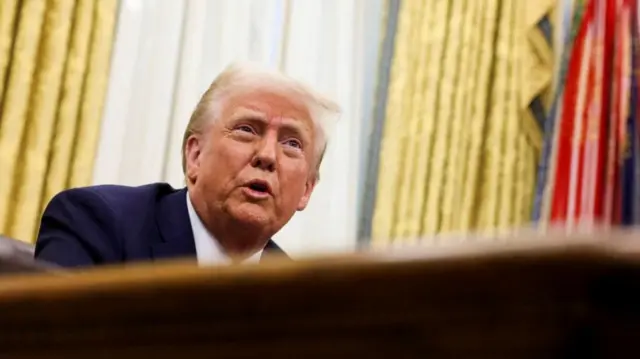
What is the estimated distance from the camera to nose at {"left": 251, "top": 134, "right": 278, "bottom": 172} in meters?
2.16

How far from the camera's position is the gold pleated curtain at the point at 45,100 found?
2.84 m

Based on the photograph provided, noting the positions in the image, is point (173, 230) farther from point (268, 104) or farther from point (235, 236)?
point (268, 104)

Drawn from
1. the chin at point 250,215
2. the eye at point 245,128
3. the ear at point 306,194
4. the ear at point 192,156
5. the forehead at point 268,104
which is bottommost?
the chin at point 250,215

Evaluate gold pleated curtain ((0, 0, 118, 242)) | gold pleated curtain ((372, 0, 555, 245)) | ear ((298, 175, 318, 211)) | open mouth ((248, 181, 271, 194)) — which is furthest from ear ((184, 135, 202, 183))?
gold pleated curtain ((372, 0, 555, 245))

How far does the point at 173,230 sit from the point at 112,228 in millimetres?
133

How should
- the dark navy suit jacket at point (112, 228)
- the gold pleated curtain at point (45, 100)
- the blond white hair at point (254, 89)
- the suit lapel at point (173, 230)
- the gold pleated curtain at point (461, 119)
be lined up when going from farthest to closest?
the gold pleated curtain at point (461, 119) < the gold pleated curtain at point (45, 100) < the blond white hair at point (254, 89) < the suit lapel at point (173, 230) < the dark navy suit jacket at point (112, 228)

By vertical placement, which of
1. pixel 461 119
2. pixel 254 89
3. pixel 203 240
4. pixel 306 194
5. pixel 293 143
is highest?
pixel 461 119

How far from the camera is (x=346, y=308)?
0.38 m

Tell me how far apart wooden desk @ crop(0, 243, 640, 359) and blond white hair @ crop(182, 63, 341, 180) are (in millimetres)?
1767

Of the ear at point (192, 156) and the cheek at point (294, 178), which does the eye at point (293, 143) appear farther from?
the ear at point (192, 156)

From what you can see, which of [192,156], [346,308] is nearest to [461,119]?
[192,156]

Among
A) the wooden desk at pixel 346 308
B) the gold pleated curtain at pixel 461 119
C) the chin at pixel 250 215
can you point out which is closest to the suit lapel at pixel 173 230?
the chin at pixel 250 215

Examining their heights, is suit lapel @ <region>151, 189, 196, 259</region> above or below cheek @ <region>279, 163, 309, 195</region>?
below

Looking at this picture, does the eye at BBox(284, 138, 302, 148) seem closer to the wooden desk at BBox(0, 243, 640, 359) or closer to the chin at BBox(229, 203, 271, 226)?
the chin at BBox(229, 203, 271, 226)
